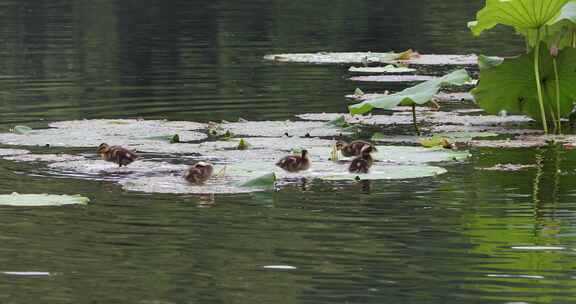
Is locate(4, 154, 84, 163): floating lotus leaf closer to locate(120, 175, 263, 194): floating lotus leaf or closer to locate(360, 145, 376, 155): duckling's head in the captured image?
locate(120, 175, 263, 194): floating lotus leaf

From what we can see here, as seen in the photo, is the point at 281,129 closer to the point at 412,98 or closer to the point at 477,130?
the point at 412,98

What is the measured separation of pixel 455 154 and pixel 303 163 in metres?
1.23

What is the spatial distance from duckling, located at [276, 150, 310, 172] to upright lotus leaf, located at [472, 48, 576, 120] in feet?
9.38

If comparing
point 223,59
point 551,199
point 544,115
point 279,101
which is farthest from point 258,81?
point 551,199

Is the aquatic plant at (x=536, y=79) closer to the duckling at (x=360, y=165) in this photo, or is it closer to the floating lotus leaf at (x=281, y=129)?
the floating lotus leaf at (x=281, y=129)

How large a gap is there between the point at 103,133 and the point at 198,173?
9.10 ft

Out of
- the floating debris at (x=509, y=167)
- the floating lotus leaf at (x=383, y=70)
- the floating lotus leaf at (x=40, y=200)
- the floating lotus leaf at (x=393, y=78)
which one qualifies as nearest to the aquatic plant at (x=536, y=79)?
the floating debris at (x=509, y=167)

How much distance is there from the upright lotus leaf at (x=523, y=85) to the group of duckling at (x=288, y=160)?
6.77 feet

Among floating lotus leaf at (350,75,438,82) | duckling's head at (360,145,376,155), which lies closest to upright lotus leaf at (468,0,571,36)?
duckling's head at (360,145,376,155)

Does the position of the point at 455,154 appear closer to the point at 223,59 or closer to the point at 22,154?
the point at 22,154

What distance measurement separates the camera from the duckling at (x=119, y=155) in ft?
31.9

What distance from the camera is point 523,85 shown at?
11984 mm

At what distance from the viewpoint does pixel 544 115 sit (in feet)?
38.3

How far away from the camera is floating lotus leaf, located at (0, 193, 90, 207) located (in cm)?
844
